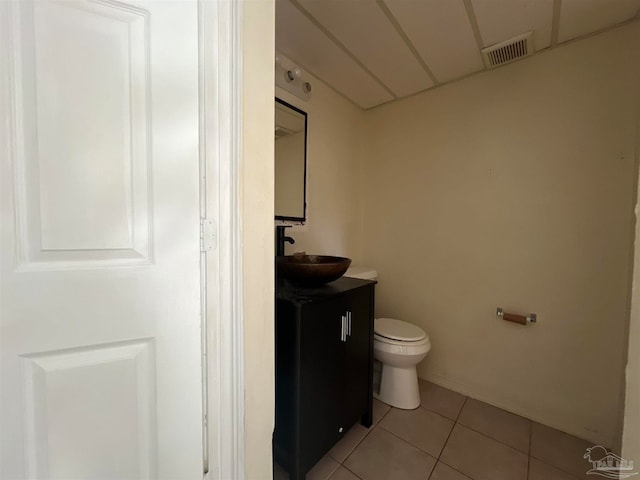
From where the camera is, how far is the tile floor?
3.92 feet

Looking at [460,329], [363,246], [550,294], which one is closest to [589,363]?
[550,294]

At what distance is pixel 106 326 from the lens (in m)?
0.60

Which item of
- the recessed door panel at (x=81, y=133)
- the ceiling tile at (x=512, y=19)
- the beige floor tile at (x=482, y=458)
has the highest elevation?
the ceiling tile at (x=512, y=19)

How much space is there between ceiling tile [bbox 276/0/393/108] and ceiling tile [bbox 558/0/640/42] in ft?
3.19

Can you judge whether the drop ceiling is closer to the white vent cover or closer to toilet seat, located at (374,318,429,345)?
the white vent cover

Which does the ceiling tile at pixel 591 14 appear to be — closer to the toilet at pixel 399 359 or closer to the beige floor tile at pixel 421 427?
the toilet at pixel 399 359

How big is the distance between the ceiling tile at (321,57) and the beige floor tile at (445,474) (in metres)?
2.25

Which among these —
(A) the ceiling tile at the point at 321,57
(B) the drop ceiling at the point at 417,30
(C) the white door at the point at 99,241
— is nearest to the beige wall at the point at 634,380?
(B) the drop ceiling at the point at 417,30

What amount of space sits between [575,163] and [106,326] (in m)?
2.15

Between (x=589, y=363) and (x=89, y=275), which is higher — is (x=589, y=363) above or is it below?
below

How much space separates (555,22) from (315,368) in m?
2.03

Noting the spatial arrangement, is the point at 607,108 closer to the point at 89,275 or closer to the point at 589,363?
the point at 589,363

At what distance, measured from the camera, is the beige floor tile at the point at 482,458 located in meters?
1.19

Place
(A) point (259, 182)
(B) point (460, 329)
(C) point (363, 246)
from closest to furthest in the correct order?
(A) point (259, 182) → (B) point (460, 329) → (C) point (363, 246)
